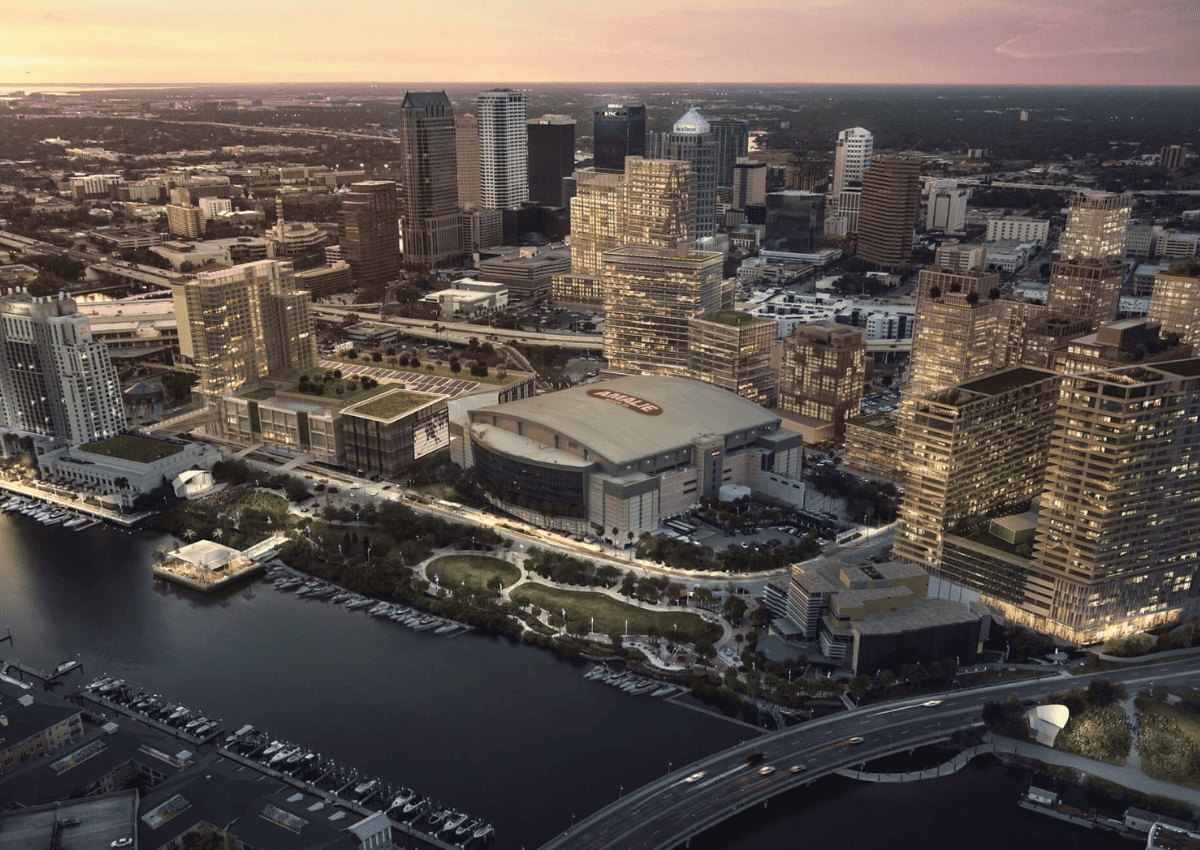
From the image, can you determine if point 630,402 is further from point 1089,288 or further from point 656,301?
point 1089,288

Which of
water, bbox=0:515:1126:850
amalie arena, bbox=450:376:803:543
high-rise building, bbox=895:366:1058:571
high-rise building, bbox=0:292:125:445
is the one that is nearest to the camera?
water, bbox=0:515:1126:850

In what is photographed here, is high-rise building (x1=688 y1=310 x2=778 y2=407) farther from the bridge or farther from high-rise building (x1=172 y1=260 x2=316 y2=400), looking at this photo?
the bridge

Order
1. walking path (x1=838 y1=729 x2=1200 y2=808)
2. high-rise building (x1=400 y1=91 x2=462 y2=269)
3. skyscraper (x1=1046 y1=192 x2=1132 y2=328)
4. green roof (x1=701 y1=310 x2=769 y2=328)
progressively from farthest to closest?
1. high-rise building (x1=400 y1=91 x2=462 y2=269)
2. green roof (x1=701 y1=310 x2=769 y2=328)
3. skyscraper (x1=1046 y1=192 x2=1132 y2=328)
4. walking path (x1=838 y1=729 x2=1200 y2=808)

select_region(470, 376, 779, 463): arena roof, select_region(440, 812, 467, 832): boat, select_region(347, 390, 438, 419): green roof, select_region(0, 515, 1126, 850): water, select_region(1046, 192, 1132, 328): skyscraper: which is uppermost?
select_region(1046, 192, 1132, 328): skyscraper

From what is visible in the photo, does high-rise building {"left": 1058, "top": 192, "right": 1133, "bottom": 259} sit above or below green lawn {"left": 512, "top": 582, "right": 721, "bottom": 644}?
above

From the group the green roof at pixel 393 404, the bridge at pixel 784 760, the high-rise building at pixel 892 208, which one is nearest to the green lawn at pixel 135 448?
the green roof at pixel 393 404

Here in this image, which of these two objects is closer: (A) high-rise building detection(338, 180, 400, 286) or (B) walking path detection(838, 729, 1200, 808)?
(B) walking path detection(838, 729, 1200, 808)

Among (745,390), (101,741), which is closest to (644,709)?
(101,741)

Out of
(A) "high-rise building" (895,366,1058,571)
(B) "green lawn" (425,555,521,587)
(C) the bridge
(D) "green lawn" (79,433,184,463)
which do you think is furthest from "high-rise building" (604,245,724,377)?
(C) the bridge
